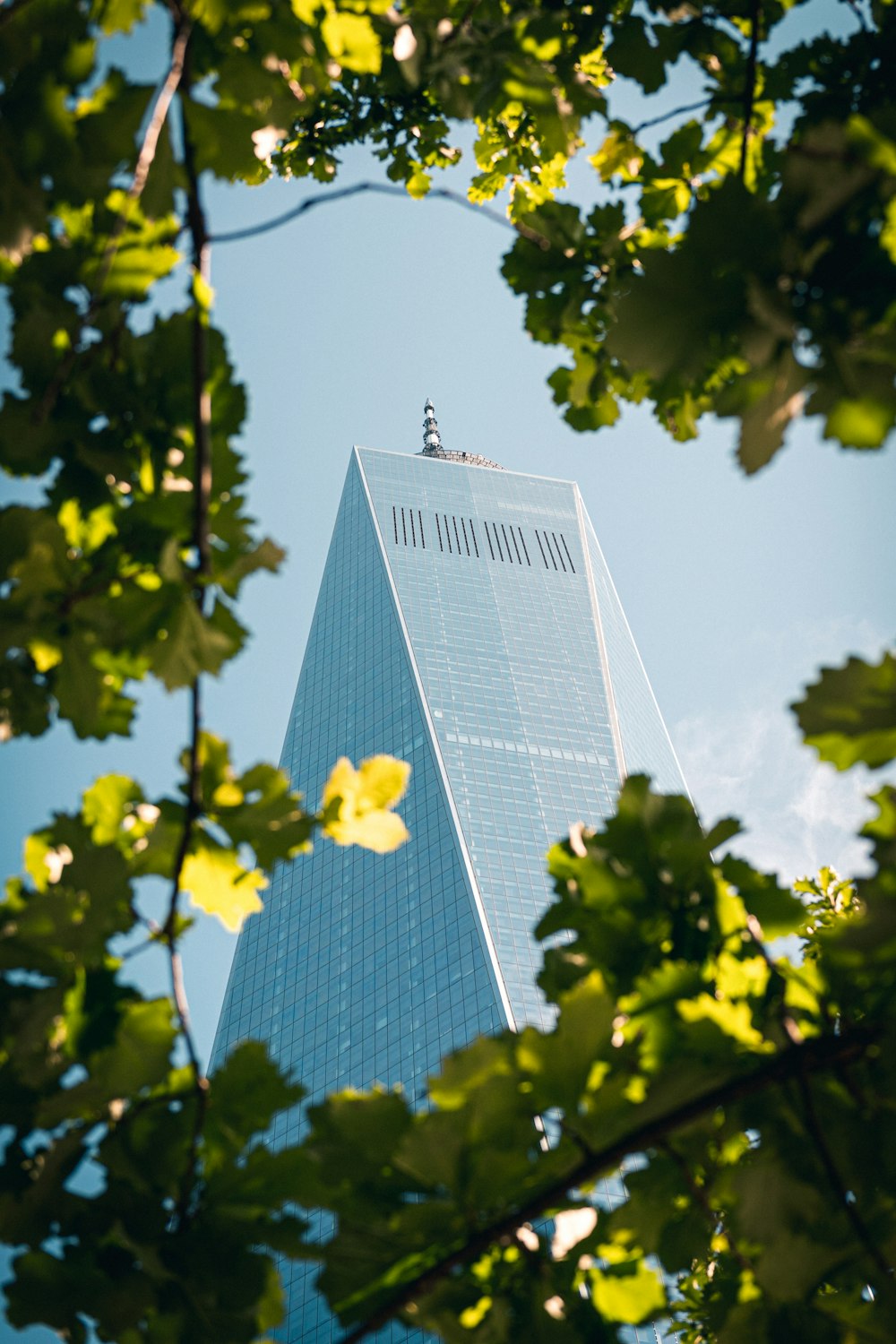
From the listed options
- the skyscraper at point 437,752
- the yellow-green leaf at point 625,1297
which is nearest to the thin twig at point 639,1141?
the yellow-green leaf at point 625,1297

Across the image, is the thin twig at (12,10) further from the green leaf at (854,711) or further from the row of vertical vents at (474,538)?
the row of vertical vents at (474,538)

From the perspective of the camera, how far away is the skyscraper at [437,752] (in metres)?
61.0

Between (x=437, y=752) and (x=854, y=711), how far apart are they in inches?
2673

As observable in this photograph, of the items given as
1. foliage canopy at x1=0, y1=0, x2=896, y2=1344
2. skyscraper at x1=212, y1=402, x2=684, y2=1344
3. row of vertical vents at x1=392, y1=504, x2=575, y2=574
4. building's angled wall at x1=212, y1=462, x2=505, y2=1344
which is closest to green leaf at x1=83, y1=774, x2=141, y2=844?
foliage canopy at x1=0, y1=0, x2=896, y2=1344

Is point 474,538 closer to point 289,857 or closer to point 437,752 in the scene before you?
point 437,752

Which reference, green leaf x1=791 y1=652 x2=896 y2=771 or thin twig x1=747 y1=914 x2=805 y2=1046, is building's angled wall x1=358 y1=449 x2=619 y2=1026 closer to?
thin twig x1=747 y1=914 x2=805 y2=1046

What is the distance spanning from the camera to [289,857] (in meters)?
1.94

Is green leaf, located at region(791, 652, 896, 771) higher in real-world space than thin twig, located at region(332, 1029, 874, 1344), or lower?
higher

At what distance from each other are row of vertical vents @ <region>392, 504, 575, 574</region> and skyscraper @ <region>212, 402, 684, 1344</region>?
211 millimetres

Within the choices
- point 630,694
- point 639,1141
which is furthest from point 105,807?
point 630,694

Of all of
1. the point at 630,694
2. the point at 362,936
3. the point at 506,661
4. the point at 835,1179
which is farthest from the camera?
the point at 630,694

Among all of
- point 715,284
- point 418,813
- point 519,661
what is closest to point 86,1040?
point 715,284

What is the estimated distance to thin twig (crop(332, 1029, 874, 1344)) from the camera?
58.8 inches

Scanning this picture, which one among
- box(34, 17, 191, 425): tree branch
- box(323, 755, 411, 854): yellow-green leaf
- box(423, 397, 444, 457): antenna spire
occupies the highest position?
box(423, 397, 444, 457): antenna spire
